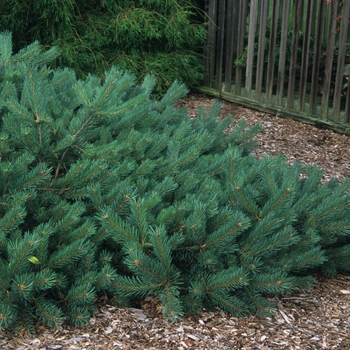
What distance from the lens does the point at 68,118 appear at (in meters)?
3.30

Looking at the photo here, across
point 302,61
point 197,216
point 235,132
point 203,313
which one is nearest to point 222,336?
point 203,313

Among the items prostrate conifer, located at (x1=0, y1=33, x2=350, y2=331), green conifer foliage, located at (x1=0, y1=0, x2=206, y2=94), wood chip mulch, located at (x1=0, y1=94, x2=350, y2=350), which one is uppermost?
green conifer foliage, located at (x1=0, y1=0, x2=206, y2=94)

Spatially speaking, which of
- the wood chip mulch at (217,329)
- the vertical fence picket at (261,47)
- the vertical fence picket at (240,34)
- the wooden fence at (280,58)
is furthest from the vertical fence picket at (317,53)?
the wood chip mulch at (217,329)

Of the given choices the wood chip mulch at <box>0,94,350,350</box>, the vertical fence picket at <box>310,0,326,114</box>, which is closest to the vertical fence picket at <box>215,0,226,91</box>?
the vertical fence picket at <box>310,0,326,114</box>

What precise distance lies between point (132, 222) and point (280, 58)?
4196 mm

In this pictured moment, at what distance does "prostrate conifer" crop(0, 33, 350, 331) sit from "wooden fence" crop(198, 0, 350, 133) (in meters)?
2.96

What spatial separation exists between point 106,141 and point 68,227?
664 millimetres

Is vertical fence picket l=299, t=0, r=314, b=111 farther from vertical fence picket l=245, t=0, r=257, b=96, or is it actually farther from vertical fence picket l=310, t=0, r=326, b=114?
vertical fence picket l=245, t=0, r=257, b=96

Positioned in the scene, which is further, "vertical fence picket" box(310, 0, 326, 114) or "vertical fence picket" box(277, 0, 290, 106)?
"vertical fence picket" box(277, 0, 290, 106)

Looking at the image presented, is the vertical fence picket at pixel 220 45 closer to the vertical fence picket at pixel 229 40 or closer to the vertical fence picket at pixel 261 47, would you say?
the vertical fence picket at pixel 229 40

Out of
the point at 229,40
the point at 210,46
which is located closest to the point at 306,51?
the point at 229,40

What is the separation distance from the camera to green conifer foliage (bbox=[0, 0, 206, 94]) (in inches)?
256

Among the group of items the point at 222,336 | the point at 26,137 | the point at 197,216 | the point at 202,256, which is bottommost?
the point at 222,336

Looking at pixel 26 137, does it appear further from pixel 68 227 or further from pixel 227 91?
pixel 227 91
